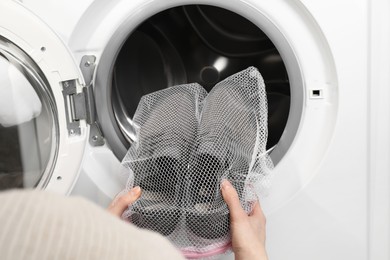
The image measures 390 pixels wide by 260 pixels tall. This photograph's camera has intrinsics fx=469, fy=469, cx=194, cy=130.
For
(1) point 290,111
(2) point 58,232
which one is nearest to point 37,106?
(1) point 290,111

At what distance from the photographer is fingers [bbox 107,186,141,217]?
0.78 metres

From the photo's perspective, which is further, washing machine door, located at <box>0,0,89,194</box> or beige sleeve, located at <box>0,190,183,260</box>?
washing machine door, located at <box>0,0,89,194</box>

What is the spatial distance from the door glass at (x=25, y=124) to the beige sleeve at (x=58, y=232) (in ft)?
1.88

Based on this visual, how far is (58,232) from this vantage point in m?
0.31

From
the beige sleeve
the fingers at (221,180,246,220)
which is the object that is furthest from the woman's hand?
the beige sleeve

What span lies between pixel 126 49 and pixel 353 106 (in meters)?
0.56

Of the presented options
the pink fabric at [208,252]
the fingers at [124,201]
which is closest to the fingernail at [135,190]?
the fingers at [124,201]

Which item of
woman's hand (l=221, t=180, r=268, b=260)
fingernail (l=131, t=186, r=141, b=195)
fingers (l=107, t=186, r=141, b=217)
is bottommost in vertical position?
woman's hand (l=221, t=180, r=268, b=260)

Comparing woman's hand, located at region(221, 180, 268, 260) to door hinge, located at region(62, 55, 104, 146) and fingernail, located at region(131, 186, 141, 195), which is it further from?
door hinge, located at region(62, 55, 104, 146)

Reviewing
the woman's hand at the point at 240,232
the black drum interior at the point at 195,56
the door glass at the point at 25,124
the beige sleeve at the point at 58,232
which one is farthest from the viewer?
the black drum interior at the point at 195,56

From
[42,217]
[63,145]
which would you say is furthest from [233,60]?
[42,217]

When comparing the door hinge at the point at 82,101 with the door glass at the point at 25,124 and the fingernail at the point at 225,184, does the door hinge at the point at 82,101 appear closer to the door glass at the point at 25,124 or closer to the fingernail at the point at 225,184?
the door glass at the point at 25,124

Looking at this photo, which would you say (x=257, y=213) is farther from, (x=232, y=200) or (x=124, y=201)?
(x=124, y=201)

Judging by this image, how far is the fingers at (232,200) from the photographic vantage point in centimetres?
77
